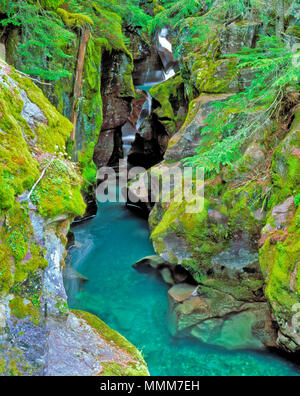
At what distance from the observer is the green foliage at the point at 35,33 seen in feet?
21.0

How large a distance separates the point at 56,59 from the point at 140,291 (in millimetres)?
8023

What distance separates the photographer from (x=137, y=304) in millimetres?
7895

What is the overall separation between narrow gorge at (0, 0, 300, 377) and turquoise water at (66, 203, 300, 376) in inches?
1.4

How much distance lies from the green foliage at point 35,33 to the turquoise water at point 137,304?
20.6 feet

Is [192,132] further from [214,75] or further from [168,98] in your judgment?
[168,98]

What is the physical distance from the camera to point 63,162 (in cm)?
471

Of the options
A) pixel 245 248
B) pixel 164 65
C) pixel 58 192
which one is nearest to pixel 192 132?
pixel 245 248

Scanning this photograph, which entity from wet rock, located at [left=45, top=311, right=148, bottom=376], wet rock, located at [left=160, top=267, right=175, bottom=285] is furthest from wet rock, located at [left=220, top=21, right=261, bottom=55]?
wet rock, located at [left=45, top=311, right=148, bottom=376]

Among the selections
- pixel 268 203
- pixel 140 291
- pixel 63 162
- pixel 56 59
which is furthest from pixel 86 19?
pixel 140 291

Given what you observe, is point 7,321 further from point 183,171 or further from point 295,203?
point 183,171

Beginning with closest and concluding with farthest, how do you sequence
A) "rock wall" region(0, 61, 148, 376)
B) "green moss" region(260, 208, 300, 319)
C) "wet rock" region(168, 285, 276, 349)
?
"rock wall" region(0, 61, 148, 376) → "green moss" region(260, 208, 300, 319) → "wet rock" region(168, 285, 276, 349)

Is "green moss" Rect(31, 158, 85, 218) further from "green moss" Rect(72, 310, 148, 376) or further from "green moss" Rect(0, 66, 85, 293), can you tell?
"green moss" Rect(72, 310, 148, 376)

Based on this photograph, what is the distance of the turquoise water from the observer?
5.51 metres

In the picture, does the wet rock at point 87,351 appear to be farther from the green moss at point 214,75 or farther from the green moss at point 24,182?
the green moss at point 214,75
